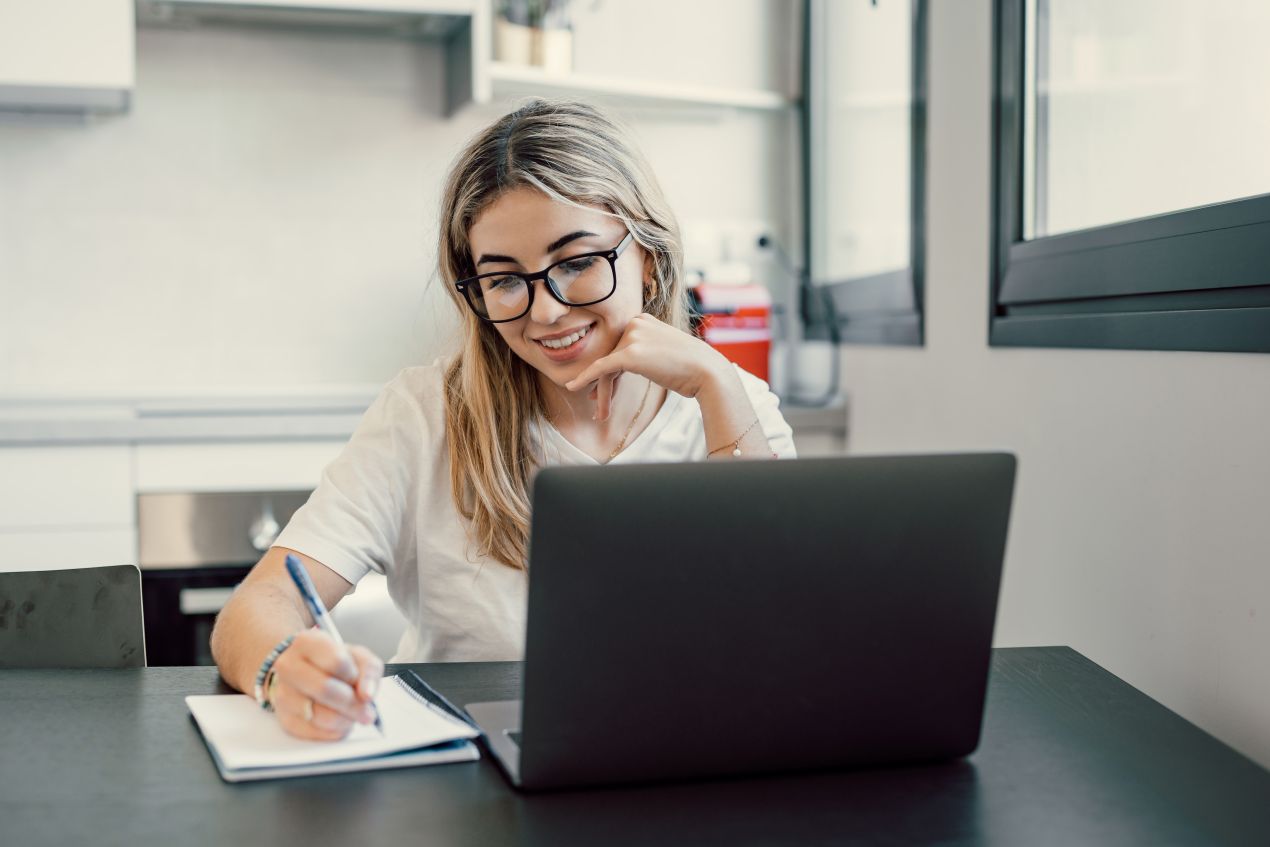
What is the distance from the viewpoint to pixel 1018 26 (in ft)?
5.97

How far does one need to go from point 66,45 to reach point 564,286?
1366mm

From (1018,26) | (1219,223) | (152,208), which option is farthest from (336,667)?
(152,208)

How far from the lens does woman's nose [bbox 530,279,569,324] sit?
125cm

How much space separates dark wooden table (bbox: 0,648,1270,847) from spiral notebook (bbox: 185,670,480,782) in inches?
0.5

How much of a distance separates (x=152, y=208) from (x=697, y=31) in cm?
125

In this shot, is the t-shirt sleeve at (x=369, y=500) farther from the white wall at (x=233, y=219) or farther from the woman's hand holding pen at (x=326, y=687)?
the white wall at (x=233, y=219)

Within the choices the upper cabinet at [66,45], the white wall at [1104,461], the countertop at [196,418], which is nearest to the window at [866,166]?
the white wall at [1104,461]

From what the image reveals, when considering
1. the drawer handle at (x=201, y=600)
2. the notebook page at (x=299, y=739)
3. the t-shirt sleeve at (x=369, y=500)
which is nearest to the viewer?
the notebook page at (x=299, y=739)

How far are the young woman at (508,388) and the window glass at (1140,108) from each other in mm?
578

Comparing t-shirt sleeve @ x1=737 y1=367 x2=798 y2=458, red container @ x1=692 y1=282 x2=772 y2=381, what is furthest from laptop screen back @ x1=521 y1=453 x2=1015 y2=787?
red container @ x1=692 y1=282 x2=772 y2=381

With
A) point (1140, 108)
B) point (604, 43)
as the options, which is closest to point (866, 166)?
point (604, 43)

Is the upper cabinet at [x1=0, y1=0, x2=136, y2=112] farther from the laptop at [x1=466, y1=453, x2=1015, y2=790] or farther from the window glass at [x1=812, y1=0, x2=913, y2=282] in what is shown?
the laptop at [x1=466, y1=453, x2=1015, y2=790]

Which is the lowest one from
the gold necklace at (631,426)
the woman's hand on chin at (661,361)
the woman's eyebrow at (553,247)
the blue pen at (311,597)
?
the blue pen at (311,597)

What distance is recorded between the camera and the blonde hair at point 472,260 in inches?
51.1
